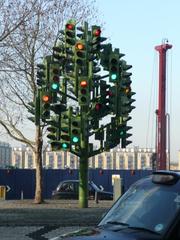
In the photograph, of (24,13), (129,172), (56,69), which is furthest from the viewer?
(129,172)

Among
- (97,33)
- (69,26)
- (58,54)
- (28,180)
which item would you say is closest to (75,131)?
(58,54)

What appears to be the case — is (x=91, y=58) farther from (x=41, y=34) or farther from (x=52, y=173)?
(x=52, y=173)

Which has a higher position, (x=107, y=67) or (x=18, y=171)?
(x=107, y=67)

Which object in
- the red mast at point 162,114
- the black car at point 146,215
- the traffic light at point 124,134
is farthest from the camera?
the red mast at point 162,114

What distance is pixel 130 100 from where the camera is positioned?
21.8 metres

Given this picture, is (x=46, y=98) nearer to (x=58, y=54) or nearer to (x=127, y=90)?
(x=58, y=54)

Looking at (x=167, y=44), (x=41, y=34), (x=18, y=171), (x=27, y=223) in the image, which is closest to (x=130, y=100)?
(x=27, y=223)

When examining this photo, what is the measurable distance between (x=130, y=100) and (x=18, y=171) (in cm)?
2481

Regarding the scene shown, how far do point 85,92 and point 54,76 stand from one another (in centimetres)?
131

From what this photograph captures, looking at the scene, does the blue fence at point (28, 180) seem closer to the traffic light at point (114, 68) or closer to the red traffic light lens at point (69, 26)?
the traffic light at point (114, 68)

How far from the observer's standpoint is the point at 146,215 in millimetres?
4840

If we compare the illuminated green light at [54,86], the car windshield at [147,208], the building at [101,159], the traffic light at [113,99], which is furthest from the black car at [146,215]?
the building at [101,159]

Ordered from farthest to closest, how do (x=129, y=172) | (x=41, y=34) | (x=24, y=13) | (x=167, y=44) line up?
(x=129, y=172) < (x=167, y=44) < (x=41, y=34) < (x=24, y=13)

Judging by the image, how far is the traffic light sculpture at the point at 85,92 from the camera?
20391mm
